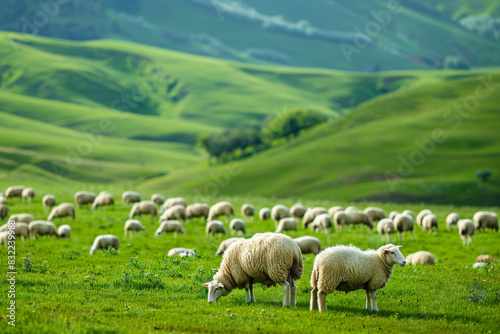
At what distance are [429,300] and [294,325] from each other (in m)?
4.71

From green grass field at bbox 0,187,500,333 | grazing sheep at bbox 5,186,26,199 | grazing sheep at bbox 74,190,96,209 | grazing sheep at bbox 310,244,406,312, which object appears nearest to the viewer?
green grass field at bbox 0,187,500,333

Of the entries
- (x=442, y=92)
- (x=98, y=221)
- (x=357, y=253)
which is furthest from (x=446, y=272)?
(x=442, y=92)

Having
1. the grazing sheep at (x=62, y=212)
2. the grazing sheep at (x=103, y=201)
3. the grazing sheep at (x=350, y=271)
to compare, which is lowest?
the grazing sheep at (x=350, y=271)

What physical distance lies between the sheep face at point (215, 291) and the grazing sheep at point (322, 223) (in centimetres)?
1715

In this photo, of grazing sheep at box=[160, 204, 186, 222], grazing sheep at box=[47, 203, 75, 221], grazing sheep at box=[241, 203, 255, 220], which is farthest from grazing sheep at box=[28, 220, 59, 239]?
grazing sheep at box=[241, 203, 255, 220]

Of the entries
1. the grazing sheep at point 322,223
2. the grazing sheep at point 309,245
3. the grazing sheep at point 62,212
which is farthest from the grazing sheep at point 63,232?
the grazing sheep at point 322,223

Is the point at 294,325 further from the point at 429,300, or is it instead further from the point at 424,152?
the point at 424,152

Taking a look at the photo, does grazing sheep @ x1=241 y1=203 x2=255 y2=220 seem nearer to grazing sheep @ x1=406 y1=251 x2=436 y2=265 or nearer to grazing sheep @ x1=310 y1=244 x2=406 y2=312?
grazing sheep @ x1=406 y1=251 x2=436 y2=265

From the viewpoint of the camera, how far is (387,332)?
11250 mm

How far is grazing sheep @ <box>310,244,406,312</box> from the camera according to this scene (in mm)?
13211

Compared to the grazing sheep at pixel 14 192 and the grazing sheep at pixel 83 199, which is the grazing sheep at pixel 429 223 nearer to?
the grazing sheep at pixel 83 199

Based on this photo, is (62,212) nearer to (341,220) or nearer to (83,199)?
(83,199)

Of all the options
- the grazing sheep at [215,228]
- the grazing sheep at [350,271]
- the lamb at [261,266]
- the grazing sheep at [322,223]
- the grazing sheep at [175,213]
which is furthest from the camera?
the grazing sheep at [175,213]

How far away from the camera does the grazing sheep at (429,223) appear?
32094mm
